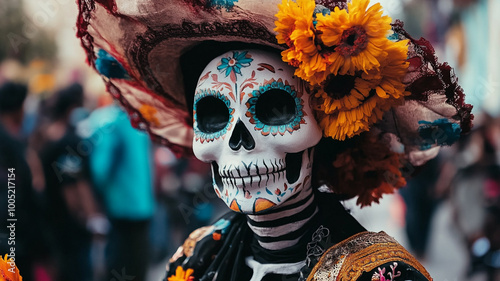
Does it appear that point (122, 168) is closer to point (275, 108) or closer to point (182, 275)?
point (182, 275)

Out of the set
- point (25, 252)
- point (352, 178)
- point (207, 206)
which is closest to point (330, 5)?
point (352, 178)

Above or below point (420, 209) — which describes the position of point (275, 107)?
above

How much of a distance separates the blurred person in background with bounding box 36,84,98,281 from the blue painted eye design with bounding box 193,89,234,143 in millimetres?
2491

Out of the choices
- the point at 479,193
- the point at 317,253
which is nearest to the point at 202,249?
the point at 317,253

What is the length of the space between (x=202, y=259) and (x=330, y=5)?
44.4 inches

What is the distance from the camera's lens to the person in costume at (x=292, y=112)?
183 centimetres

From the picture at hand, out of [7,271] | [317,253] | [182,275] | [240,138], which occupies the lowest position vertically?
[182,275]

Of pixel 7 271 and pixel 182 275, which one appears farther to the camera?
pixel 182 275

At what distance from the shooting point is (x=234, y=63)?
2.05 metres

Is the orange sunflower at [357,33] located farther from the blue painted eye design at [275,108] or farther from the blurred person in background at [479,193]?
the blurred person in background at [479,193]

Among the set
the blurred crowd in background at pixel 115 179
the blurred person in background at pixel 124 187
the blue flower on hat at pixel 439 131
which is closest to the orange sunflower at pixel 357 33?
the blue flower on hat at pixel 439 131

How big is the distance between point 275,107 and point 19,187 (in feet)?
8.04

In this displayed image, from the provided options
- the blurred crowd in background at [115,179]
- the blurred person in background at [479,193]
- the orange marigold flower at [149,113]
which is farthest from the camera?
the blurred person in background at [479,193]

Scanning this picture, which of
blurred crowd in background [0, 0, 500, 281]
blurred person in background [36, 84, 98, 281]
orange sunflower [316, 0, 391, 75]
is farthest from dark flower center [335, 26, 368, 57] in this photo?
blurred person in background [36, 84, 98, 281]
